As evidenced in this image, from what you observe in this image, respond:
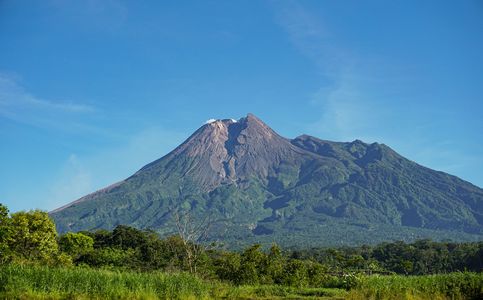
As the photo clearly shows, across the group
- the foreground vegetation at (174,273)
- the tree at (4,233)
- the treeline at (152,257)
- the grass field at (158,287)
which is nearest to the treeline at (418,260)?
the foreground vegetation at (174,273)

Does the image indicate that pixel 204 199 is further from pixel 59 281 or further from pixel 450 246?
pixel 59 281

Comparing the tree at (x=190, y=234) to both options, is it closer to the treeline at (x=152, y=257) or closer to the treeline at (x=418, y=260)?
the treeline at (x=152, y=257)

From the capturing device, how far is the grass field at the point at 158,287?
40.4 feet

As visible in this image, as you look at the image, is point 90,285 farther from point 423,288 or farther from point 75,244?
point 75,244

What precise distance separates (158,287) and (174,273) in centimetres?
130

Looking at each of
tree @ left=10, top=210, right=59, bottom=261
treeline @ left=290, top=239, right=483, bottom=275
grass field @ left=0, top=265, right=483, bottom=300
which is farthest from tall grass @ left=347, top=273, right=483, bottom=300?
treeline @ left=290, top=239, right=483, bottom=275

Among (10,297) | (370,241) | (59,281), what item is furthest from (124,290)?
(370,241)

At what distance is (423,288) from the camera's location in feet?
46.4

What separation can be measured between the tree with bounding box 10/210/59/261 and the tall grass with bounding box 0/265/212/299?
10.7 metres

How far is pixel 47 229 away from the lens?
26219mm

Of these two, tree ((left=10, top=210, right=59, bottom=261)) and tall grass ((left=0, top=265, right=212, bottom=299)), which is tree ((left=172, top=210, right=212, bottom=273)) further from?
tree ((left=10, top=210, right=59, bottom=261))

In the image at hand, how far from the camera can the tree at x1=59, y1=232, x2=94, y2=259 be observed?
96.7 ft

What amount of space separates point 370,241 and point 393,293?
124 metres

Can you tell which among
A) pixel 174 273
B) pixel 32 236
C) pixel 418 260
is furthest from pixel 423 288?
pixel 418 260
